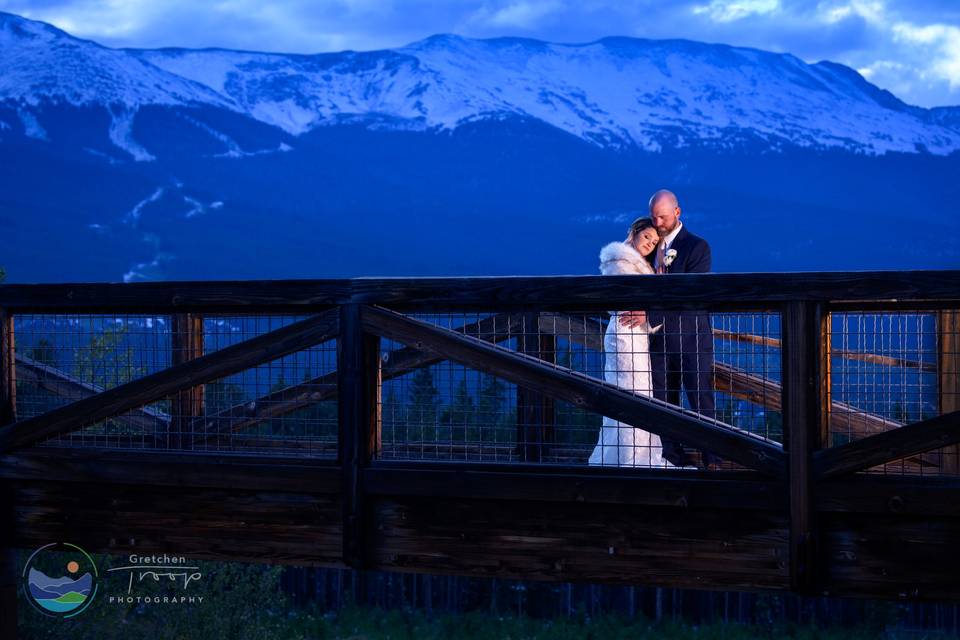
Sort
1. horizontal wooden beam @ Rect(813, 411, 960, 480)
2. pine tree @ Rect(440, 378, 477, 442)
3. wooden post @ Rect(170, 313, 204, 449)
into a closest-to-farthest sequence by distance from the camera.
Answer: horizontal wooden beam @ Rect(813, 411, 960, 480) < pine tree @ Rect(440, 378, 477, 442) < wooden post @ Rect(170, 313, 204, 449)

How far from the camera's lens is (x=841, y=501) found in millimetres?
5328

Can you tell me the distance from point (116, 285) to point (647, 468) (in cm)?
310

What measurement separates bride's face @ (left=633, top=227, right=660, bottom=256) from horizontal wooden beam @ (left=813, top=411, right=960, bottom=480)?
2180 millimetres

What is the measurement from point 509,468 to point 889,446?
1810 millimetres

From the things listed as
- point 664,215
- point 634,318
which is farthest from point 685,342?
point 664,215

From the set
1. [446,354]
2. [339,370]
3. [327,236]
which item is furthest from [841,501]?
[327,236]

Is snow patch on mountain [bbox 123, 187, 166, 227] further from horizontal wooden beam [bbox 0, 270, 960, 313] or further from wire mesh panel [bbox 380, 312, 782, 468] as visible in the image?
horizontal wooden beam [bbox 0, 270, 960, 313]

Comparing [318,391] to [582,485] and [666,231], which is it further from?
[582,485]

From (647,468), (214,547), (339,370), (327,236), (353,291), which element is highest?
(327,236)

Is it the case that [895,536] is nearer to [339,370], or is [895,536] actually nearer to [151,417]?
[339,370]

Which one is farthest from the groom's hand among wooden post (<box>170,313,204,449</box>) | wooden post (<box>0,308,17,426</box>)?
wooden post (<box>0,308,17,426</box>)

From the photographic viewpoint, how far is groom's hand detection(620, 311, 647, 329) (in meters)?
6.92

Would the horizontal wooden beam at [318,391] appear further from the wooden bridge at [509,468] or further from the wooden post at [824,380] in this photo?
the wooden post at [824,380]

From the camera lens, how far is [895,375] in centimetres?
663
